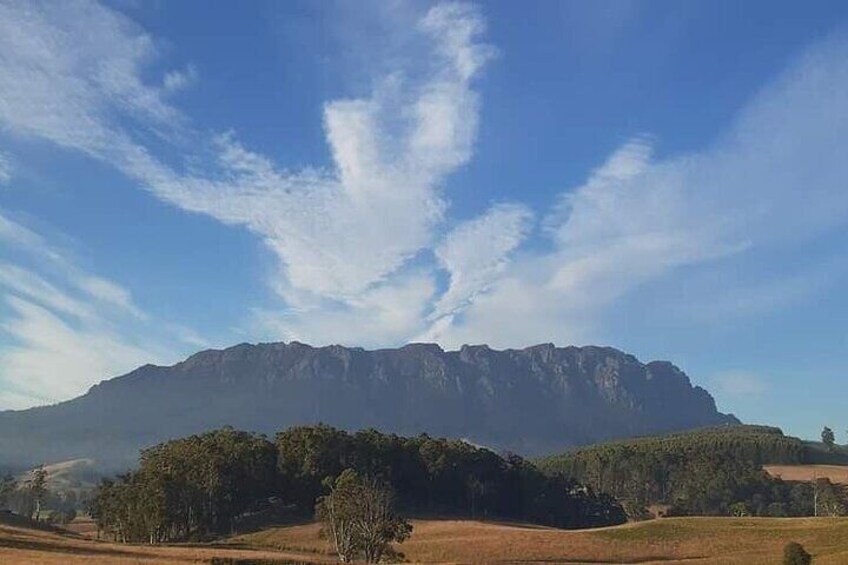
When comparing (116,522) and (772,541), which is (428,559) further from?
(116,522)

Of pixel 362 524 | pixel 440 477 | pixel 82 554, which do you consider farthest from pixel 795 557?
pixel 440 477

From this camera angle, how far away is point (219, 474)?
132 m

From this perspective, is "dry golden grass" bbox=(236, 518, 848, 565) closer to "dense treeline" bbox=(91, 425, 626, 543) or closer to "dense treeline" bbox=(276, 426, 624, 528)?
"dense treeline" bbox=(91, 425, 626, 543)

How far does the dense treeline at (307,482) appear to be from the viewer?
401 feet

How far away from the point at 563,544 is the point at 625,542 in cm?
878

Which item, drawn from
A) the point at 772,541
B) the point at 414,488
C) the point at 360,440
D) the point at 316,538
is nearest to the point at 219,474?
the point at 316,538

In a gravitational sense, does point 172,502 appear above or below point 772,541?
above

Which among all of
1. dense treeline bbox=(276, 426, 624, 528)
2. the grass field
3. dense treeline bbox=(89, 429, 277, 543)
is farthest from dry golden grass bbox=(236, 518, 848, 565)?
dense treeline bbox=(276, 426, 624, 528)

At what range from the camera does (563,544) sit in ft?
321

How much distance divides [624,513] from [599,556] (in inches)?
4295

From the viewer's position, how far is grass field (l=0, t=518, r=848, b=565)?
76.1m

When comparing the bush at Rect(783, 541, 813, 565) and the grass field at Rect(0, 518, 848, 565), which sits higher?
the grass field at Rect(0, 518, 848, 565)

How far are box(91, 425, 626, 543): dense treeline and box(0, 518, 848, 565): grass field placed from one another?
12947 millimetres

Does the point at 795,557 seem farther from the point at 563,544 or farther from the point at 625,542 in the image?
the point at 625,542
